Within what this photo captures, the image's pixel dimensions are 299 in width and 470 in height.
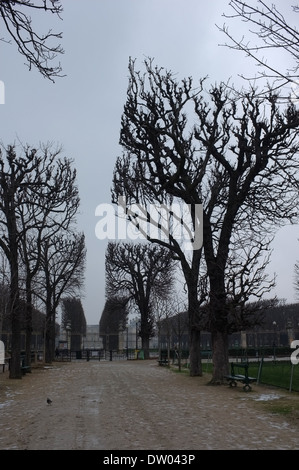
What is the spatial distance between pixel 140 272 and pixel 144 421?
34921 mm

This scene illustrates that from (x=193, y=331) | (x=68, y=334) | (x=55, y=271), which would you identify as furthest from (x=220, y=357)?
(x=68, y=334)

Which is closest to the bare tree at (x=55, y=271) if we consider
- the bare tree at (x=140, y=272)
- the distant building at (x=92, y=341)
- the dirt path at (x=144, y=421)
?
the bare tree at (x=140, y=272)

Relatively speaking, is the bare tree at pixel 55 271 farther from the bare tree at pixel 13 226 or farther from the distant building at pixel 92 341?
the distant building at pixel 92 341

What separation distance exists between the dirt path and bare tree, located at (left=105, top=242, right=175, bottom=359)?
29065 mm

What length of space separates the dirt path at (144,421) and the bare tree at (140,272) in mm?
29065

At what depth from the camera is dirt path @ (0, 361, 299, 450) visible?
270 inches

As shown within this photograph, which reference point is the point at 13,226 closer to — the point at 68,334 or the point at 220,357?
the point at 220,357

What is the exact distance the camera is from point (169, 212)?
19969 mm

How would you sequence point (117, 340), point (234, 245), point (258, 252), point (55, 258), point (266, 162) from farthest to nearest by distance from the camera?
point (117, 340), point (55, 258), point (234, 245), point (266, 162), point (258, 252)

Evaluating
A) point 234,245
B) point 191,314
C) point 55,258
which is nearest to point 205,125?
point 234,245

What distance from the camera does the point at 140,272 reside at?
143ft

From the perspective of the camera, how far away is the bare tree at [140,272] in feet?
142

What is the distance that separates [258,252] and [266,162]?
3.20m
